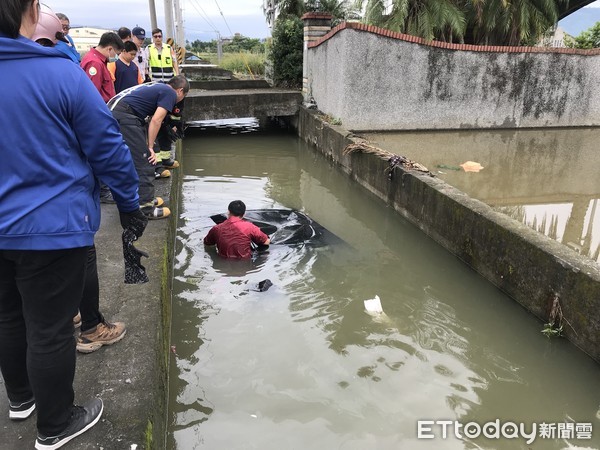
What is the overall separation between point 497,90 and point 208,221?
28.2ft

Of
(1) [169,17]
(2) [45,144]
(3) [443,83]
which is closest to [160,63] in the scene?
(3) [443,83]

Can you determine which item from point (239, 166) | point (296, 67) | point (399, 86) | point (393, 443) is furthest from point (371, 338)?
point (296, 67)

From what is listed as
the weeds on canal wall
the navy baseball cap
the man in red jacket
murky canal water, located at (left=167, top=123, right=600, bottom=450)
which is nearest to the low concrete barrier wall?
the weeds on canal wall

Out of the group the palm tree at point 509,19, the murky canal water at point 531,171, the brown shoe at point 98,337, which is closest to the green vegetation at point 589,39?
the palm tree at point 509,19

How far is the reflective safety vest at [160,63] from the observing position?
8.61 metres

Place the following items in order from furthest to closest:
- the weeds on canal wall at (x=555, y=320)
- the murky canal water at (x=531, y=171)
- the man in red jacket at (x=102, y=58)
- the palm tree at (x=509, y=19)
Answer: the palm tree at (x=509, y=19), the murky canal water at (x=531, y=171), the man in red jacket at (x=102, y=58), the weeds on canal wall at (x=555, y=320)

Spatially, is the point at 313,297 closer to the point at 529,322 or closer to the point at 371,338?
the point at 371,338

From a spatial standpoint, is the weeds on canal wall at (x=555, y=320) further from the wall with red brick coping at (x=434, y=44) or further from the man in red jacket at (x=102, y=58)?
the wall with red brick coping at (x=434, y=44)

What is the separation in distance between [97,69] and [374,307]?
13.2 ft

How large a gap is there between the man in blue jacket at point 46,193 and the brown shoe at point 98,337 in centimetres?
72

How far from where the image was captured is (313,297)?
4.95 meters

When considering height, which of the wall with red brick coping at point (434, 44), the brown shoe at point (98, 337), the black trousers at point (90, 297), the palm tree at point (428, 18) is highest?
the palm tree at point (428, 18)

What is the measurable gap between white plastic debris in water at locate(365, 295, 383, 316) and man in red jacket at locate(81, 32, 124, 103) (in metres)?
3.63

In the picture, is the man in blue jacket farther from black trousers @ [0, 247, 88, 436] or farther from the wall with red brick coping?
the wall with red brick coping
